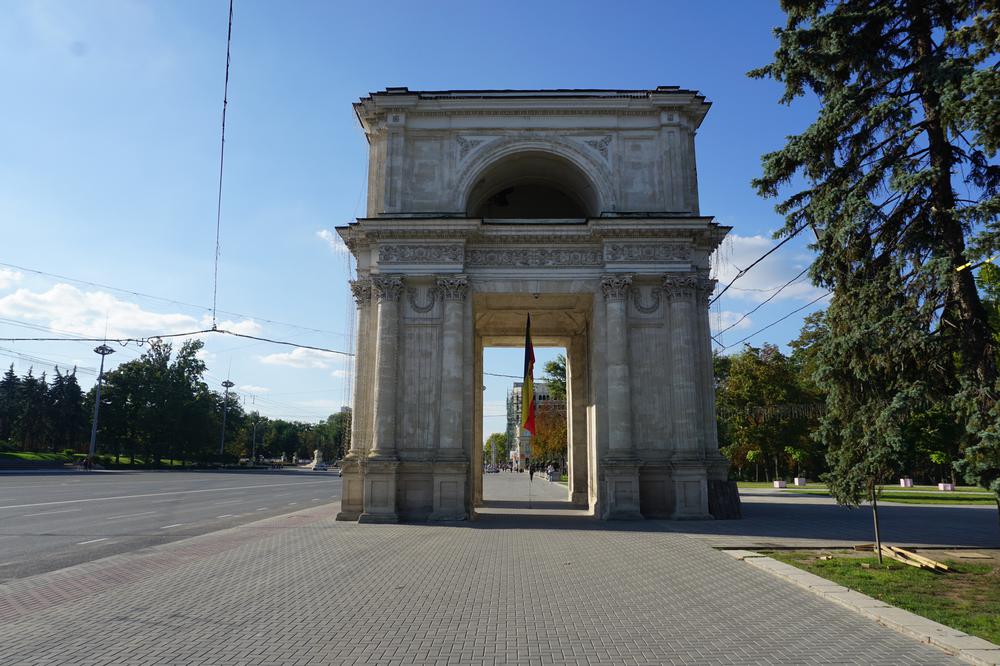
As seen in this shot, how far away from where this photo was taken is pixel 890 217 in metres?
12.0

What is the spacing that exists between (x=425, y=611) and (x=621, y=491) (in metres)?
14.2

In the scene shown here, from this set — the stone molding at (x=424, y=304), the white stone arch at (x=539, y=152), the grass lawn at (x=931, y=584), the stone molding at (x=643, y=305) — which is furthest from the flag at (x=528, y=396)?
the grass lawn at (x=931, y=584)

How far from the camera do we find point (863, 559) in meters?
12.8

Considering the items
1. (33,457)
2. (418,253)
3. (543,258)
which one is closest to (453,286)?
(418,253)

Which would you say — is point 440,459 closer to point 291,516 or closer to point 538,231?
point 291,516

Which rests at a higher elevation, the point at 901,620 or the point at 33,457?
the point at 901,620

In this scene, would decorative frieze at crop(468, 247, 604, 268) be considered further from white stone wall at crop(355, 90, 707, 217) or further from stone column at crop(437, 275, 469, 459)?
white stone wall at crop(355, 90, 707, 217)

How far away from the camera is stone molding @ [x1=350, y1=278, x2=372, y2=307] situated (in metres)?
24.5

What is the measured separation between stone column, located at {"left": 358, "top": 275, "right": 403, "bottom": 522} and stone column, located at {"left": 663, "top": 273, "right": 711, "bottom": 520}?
9.80m

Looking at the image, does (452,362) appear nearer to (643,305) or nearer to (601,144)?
(643,305)

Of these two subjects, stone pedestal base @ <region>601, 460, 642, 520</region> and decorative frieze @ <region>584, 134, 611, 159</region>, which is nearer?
stone pedestal base @ <region>601, 460, 642, 520</region>

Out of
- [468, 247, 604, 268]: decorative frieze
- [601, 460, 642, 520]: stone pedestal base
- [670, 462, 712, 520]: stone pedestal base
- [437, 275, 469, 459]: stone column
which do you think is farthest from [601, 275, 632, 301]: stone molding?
[670, 462, 712, 520]: stone pedestal base

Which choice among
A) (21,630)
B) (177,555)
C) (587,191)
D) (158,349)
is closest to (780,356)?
(587,191)

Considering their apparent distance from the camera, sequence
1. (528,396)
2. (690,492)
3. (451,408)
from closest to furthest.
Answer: (690,492) < (451,408) < (528,396)
